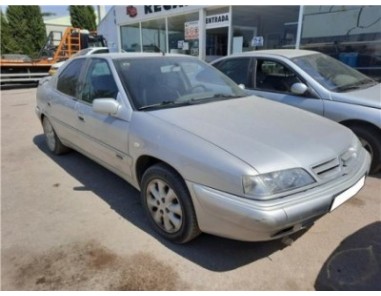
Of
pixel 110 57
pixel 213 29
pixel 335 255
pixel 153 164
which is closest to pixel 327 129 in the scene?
pixel 335 255

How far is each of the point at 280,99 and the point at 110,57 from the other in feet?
7.84

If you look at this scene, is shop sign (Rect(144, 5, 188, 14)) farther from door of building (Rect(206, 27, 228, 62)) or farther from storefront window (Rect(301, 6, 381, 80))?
storefront window (Rect(301, 6, 381, 80))

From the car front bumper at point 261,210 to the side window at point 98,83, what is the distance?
1.46 metres

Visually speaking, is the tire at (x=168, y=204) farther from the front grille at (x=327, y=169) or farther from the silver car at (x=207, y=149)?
the front grille at (x=327, y=169)

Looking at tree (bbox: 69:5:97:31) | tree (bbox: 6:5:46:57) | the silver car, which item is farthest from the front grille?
tree (bbox: 69:5:97:31)

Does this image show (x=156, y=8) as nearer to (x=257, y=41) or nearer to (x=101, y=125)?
(x=257, y=41)

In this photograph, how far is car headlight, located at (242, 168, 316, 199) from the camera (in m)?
2.02

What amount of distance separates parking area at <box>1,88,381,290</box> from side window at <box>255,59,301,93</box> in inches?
68.0

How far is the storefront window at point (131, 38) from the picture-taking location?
580 inches

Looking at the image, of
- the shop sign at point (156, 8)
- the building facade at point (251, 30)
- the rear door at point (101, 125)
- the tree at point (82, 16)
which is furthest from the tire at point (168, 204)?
the tree at point (82, 16)

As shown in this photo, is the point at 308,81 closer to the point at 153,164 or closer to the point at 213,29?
the point at 153,164

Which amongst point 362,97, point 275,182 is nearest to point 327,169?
point 275,182

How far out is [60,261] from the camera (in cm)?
247

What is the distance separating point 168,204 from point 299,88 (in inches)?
100
